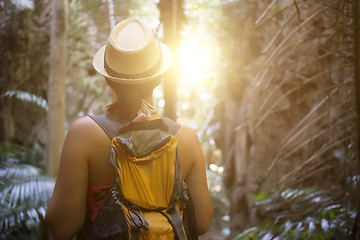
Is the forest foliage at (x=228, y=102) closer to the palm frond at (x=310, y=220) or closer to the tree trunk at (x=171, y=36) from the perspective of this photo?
the palm frond at (x=310, y=220)

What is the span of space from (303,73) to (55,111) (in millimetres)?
3908

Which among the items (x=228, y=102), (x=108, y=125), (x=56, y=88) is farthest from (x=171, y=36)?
(x=228, y=102)

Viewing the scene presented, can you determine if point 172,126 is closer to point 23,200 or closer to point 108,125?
point 108,125

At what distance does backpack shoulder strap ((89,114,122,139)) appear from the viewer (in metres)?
1.49

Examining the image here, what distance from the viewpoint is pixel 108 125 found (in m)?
1.51

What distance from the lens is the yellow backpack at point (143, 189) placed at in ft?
4.56

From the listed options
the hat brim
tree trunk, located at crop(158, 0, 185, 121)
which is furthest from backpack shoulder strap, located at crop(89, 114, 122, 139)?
tree trunk, located at crop(158, 0, 185, 121)

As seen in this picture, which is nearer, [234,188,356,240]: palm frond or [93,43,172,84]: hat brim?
[93,43,172,84]: hat brim

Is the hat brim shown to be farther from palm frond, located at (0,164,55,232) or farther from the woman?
palm frond, located at (0,164,55,232)

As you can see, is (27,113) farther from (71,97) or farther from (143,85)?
(143,85)

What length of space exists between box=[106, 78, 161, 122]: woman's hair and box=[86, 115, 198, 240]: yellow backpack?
51 millimetres

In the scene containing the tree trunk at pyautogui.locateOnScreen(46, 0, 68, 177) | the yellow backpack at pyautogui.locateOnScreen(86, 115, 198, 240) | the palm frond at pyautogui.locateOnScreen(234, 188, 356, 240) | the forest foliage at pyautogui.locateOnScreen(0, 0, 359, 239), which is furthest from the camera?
the tree trunk at pyautogui.locateOnScreen(46, 0, 68, 177)

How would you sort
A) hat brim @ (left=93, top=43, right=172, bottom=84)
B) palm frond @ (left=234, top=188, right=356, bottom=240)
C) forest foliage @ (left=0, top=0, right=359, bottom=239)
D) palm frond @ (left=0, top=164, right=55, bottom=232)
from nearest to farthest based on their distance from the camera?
hat brim @ (left=93, top=43, right=172, bottom=84), palm frond @ (left=234, top=188, right=356, bottom=240), forest foliage @ (left=0, top=0, right=359, bottom=239), palm frond @ (left=0, top=164, right=55, bottom=232)

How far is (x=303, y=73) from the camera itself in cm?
543
